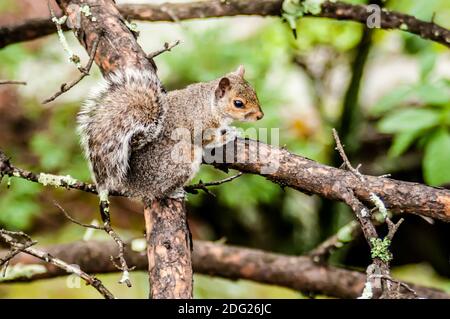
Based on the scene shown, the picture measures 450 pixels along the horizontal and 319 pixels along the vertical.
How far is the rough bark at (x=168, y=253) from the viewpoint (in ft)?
4.49

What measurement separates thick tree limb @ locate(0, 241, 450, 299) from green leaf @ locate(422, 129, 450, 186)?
466 mm

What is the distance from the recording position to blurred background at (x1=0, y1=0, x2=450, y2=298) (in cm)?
325

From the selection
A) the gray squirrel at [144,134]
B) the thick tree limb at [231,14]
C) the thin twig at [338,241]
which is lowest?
the thin twig at [338,241]

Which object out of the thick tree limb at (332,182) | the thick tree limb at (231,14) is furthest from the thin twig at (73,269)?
the thick tree limb at (231,14)

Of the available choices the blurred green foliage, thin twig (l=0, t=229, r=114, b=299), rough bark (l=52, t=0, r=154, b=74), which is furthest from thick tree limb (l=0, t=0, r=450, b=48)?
thin twig (l=0, t=229, r=114, b=299)

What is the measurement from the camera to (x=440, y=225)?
4000 mm

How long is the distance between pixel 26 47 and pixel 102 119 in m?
2.74

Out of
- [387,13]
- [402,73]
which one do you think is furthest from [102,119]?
[402,73]

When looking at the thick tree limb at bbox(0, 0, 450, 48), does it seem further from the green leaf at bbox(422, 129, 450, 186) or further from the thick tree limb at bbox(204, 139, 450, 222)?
the thick tree limb at bbox(204, 139, 450, 222)

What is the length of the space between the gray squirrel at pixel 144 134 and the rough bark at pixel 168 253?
4.8 inches

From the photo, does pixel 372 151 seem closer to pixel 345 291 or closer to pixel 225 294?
pixel 225 294

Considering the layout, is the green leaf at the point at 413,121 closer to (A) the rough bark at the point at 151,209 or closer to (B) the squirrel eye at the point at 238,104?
(B) the squirrel eye at the point at 238,104

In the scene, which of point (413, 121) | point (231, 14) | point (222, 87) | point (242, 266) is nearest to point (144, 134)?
point (222, 87)
